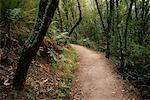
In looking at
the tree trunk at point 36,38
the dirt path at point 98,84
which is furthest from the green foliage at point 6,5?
the dirt path at point 98,84

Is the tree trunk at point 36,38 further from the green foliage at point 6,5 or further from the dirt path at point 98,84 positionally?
the dirt path at point 98,84

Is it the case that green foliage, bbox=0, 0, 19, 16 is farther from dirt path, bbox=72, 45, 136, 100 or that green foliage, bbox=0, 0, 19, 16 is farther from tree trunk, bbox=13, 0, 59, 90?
dirt path, bbox=72, 45, 136, 100

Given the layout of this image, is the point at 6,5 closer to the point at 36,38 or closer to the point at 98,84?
the point at 36,38

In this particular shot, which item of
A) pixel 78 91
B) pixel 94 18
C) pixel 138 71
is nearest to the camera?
pixel 78 91

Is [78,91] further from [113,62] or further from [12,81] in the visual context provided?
[113,62]

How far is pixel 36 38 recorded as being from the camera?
7148mm

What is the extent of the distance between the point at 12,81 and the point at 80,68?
8.37 m

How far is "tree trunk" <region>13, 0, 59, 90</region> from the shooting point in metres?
7.02

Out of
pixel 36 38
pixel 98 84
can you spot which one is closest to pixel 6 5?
pixel 36 38

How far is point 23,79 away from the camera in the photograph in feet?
24.7

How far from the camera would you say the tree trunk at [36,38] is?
7016mm

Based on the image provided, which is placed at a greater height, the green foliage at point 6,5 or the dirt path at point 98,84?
the green foliage at point 6,5

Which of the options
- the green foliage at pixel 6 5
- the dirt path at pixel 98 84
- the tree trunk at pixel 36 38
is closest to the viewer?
the tree trunk at pixel 36 38

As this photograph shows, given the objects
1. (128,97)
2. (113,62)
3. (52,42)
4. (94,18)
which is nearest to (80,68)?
(113,62)
